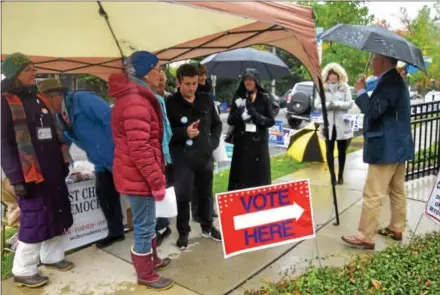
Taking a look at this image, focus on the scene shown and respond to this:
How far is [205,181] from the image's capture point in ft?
13.6

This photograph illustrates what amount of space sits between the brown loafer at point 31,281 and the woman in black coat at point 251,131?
2.32m

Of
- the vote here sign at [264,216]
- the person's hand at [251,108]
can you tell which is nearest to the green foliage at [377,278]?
the vote here sign at [264,216]

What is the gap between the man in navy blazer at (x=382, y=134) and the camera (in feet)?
12.5

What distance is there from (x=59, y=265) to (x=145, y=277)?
0.94 metres

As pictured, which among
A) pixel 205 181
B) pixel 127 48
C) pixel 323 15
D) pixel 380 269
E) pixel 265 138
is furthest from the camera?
pixel 323 15

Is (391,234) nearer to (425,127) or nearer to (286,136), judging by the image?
(425,127)

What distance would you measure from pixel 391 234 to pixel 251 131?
6.19 feet

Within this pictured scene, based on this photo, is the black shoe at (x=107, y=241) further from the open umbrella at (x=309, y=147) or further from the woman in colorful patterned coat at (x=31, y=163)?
the open umbrella at (x=309, y=147)

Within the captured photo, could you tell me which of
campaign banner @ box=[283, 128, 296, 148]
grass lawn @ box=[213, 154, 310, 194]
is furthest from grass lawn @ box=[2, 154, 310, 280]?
campaign banner @ box=[283, 128, 296, 148]

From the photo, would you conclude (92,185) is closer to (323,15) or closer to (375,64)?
(375,64)

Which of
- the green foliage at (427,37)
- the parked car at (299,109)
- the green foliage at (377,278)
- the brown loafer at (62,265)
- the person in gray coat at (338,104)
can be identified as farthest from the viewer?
the green foliage at (427,37)

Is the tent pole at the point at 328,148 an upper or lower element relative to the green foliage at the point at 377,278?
upper

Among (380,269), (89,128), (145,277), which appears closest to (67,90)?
(89,128)

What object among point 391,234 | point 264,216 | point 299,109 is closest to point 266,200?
point 264,216
